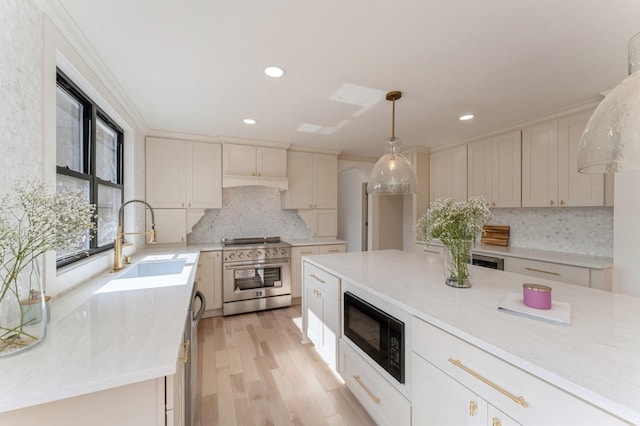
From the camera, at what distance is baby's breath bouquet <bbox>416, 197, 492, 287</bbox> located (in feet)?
4.93

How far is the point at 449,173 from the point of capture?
13.1ft

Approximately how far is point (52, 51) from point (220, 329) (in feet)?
→ 9.06

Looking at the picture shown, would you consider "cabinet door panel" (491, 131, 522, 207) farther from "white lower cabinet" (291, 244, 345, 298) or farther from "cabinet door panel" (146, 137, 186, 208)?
"cabinet door panel" (146, 137, 186, 208)

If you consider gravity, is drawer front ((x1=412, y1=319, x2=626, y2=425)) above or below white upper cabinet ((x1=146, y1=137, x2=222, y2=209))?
below

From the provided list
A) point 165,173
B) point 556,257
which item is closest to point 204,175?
point 165,173

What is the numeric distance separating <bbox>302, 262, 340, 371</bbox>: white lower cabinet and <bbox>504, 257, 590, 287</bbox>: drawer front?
2199mm

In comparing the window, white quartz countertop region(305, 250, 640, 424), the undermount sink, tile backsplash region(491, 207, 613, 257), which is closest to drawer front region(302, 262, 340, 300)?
white quartz countertop region(305, 250, 640, 424)

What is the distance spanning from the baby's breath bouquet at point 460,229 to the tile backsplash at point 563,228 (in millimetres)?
2262

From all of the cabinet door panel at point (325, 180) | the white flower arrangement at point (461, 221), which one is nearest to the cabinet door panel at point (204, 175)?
the cabinet door panel at point (325, 180)

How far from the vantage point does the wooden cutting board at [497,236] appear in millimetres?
3510

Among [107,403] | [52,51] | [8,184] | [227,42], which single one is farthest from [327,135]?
[107,403]

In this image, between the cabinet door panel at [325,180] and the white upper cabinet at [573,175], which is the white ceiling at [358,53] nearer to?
the white upper cabinet at [573,175]

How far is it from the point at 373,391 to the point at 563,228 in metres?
2.99

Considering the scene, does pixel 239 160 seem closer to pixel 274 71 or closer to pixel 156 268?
pixel 156 268
